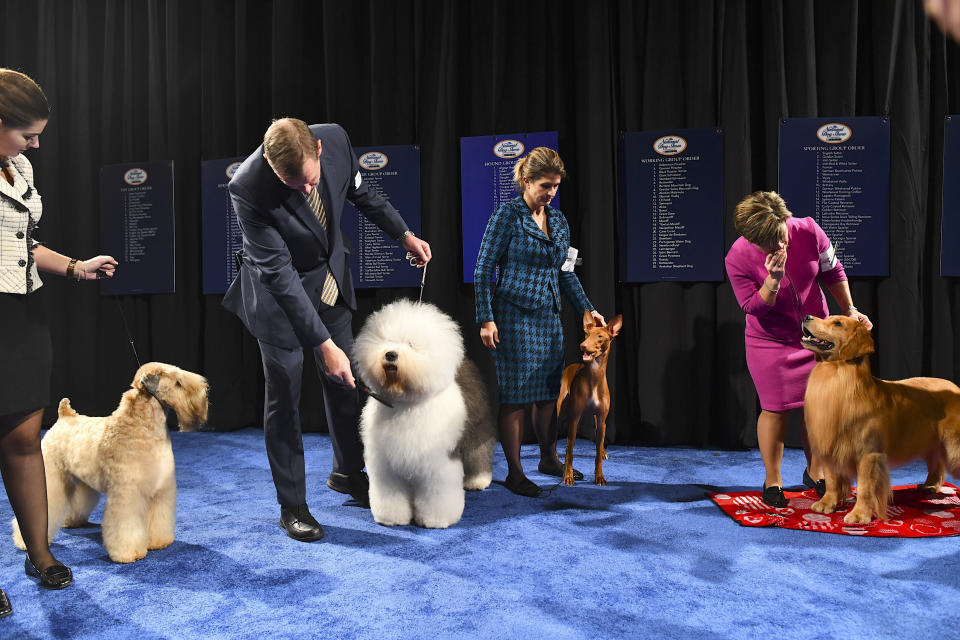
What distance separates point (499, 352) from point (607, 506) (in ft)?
3.00

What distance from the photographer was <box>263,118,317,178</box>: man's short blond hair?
2.18 meters

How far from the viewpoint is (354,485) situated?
3.15 metres

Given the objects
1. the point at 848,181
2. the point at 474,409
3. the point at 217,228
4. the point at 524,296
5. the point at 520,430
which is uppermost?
the point at 848,181

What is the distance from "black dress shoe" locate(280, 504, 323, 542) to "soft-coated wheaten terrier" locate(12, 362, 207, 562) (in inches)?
17.0

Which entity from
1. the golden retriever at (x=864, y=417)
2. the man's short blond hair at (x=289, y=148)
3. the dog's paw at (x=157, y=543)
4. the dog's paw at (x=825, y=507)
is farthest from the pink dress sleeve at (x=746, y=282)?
the dog's paw at (x=157, y=543)

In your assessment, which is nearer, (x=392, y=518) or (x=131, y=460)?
(x=131, y=460)

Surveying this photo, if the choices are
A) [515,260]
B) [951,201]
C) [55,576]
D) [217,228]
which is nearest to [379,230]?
[217,228]

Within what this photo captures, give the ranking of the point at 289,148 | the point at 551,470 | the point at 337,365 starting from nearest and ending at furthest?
1. the point at 289,148
2. the point at 337,365
3. the point at 551,470

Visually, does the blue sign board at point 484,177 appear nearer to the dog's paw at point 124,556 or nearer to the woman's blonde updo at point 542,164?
the woman's blonde updo at point 542,164

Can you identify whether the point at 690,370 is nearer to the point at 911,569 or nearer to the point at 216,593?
the point at 911,569

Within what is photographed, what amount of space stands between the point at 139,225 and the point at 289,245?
10.8 ft

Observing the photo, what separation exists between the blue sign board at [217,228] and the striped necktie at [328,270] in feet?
8.29

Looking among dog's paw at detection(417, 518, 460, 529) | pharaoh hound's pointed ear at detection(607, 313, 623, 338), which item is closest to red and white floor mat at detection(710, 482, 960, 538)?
pharaoh hound's pointed ear at detection(607, 313, 623, 338)

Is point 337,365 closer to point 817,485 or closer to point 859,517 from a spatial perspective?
point 859,517
